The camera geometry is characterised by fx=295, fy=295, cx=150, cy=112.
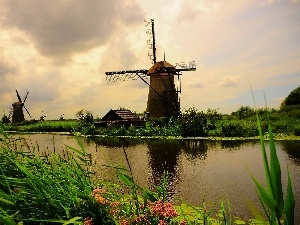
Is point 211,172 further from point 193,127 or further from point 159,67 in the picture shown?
point 159,67

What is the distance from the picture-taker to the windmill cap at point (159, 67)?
37.0 metres

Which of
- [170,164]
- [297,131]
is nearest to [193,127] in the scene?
[297,131]

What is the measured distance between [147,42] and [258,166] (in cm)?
3049

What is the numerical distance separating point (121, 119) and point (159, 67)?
8.14m

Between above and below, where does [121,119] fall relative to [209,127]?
above

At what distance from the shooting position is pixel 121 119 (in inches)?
1443

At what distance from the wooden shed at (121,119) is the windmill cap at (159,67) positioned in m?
6.20

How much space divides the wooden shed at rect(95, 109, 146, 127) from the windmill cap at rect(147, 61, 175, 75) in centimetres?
620

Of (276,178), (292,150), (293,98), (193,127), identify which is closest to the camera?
(276,178)

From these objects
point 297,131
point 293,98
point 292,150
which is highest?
point 293,98

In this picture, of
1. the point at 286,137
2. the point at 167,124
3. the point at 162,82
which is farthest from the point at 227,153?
the point at 162,82

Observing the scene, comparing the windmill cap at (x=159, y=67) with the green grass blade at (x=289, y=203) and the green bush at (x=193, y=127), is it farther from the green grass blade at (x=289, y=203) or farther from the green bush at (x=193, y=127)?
the green grass blade at (x=289, y=203)

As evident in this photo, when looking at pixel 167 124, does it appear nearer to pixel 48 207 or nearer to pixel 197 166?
pixel 197 166

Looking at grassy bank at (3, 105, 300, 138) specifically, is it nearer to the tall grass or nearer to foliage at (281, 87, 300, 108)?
foliage at (281, 87, 300, 108)
